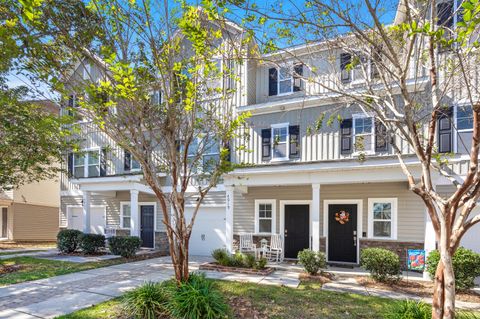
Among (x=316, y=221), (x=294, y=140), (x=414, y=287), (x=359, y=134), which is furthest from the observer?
(x=294, y=140)

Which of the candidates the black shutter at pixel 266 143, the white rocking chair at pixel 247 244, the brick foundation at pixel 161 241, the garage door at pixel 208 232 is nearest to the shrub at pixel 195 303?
the white rocking chair at pixel 247 244

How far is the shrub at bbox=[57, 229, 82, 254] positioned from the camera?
14.3 m

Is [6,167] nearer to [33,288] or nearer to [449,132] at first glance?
[33,288]

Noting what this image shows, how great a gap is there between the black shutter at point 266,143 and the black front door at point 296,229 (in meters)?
2.19

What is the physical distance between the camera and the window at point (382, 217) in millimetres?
11266

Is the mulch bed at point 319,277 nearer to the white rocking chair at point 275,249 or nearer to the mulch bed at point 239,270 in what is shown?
the mulch bed at point 239,270

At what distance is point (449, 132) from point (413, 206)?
2632mm

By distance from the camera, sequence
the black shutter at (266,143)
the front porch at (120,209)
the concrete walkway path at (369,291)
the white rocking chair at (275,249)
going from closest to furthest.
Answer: the concrete walkway path at (369,291), the white rocking chair at (275,249), the black shutter at (266,143), the front porch at (120,209)

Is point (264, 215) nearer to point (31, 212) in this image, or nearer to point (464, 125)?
point (464, 125)

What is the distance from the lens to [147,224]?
16.2 meters

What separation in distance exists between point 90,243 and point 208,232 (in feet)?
16.3

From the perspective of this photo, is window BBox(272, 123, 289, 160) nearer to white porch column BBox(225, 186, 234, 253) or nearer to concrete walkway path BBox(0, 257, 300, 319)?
white porch column BBox(225, 186, 234, 253)

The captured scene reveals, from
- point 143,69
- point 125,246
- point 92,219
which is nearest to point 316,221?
point 143,69

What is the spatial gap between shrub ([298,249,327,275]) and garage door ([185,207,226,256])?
5227mm
